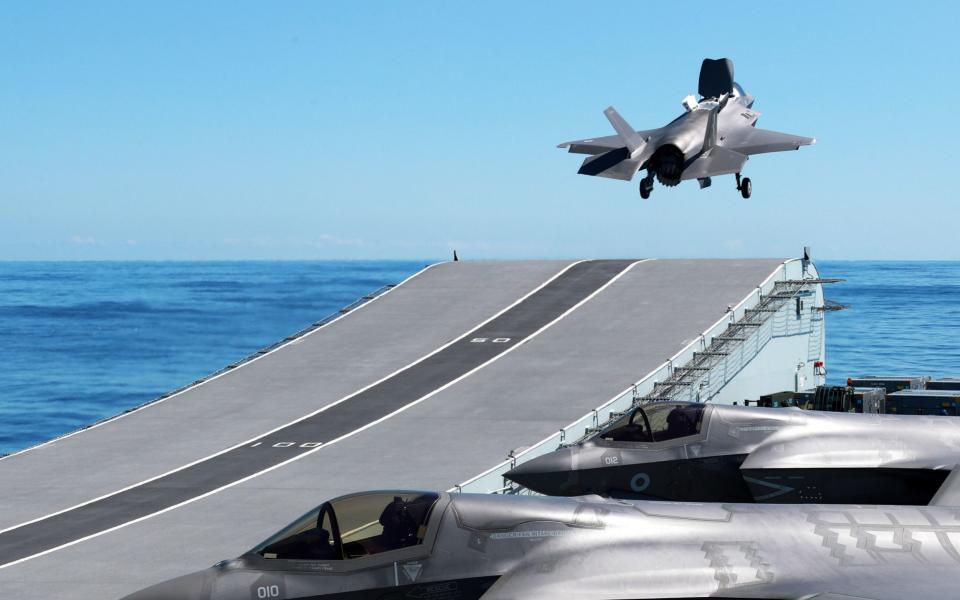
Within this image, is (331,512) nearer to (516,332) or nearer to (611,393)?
(611,393)

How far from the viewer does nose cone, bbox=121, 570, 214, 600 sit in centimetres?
1076

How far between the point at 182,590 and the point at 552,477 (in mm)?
7993

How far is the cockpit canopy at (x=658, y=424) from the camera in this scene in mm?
17594

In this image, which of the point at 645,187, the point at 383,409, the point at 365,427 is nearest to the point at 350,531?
the point at 365,427

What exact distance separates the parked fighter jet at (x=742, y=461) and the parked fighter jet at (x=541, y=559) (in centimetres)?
502

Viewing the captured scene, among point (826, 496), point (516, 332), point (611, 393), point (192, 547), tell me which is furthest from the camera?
point (516, 332)

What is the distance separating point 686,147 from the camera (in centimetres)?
3728

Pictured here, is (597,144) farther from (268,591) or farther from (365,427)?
(268,591)

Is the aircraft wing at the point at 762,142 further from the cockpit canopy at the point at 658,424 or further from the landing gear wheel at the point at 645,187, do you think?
the cockpit canopy at the point at 658,424

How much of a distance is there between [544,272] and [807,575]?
144 ft

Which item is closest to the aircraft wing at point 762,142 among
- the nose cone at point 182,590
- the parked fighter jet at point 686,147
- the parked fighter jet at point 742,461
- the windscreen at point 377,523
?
the parked fighter jet at point 686,147

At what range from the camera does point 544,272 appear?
55.2 meters

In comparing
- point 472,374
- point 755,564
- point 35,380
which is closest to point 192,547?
point 755,564

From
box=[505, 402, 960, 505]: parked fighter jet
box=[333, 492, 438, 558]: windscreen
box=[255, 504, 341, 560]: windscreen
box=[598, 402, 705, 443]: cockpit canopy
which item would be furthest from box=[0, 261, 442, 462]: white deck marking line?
box=[333, 492, 438, 558]: windscreen
